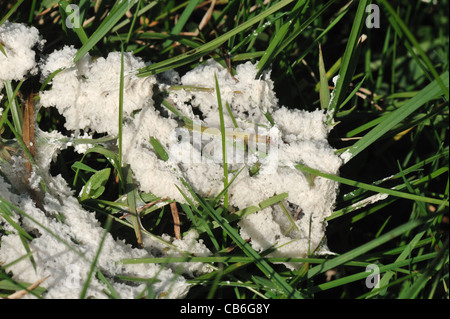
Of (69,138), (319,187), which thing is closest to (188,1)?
(69,138)

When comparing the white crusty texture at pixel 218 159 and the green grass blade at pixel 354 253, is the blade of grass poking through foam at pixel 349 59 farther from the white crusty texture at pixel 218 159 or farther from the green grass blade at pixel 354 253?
the green grass blade at pixel 354 253

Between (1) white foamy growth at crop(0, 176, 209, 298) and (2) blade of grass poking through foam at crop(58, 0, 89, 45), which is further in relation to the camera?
(2) blade of grass poking through foam at crop(58, 0, 89, 45)

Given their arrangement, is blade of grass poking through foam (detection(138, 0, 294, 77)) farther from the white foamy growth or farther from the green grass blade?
the green grass blade

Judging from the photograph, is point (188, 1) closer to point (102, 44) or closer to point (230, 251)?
point (102, 44)

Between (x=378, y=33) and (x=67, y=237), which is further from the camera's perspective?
(x=378, y=33)

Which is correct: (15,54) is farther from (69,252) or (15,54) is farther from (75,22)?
(69,252)

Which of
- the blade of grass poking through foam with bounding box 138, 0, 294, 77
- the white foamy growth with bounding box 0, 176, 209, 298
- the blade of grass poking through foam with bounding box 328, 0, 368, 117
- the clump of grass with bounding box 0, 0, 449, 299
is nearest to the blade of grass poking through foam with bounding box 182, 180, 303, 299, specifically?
the clump of grass with bounding box 0, 0, 449, 299

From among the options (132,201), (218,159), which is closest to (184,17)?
(218,159)
